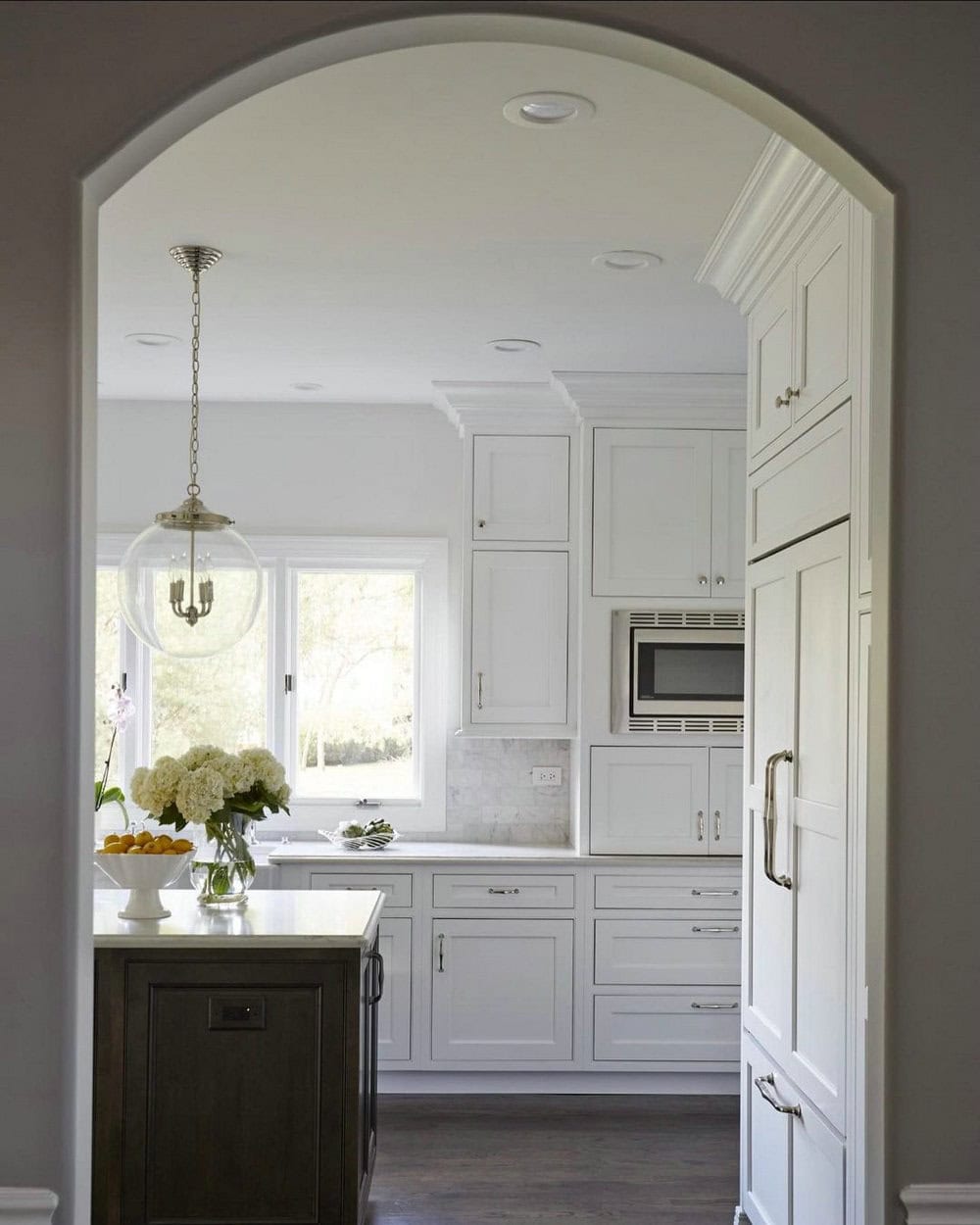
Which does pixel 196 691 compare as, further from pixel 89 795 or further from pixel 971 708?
pixel 971 708

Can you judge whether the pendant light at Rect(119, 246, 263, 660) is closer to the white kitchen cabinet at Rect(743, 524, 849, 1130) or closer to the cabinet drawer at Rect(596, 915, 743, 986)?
the white kitchen cabinet at Rect(743, 524, 849, 1130)

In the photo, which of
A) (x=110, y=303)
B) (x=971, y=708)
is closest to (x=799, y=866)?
(x=971, y=708)

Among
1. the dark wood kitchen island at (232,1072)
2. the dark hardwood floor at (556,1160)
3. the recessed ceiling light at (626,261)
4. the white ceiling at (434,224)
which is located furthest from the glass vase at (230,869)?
the recessed ceiling light at (626,261)

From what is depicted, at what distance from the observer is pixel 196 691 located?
5.52 m

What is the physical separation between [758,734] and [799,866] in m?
0.53

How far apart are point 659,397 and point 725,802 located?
1.59 m

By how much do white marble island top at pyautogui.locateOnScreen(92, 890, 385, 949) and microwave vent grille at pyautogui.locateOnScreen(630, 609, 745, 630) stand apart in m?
1.76

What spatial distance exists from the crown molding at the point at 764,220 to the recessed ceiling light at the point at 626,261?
5.6 inches

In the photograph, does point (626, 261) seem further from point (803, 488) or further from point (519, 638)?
point (519, 638)

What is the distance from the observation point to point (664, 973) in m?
4.95

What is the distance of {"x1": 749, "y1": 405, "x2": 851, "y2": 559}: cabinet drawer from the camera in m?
2.61

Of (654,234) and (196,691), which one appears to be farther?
(196,691)

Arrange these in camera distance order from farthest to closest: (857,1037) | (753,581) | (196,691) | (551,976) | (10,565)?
(196,691)
(551,976)
(753,581)
(857,1037)
(10,565)

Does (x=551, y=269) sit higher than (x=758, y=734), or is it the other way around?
(x=551, y=269)
